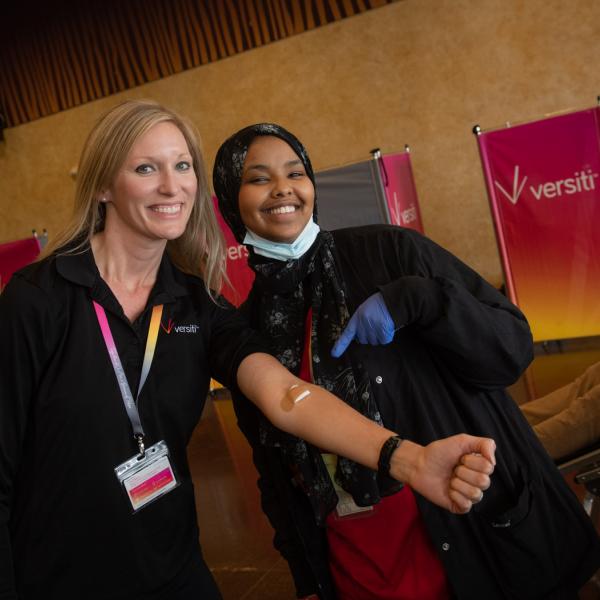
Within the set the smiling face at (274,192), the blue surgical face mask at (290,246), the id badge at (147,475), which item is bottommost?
the id badge at (147,475)

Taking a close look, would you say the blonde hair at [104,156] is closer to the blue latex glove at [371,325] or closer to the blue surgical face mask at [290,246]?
the blue surgical face mask at [290,246]

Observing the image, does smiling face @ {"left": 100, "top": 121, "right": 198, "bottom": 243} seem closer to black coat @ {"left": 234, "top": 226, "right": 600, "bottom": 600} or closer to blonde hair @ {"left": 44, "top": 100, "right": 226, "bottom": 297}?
blonde hair @ {"left": 44, "top": 100, "right": 226, "bottom": 297}

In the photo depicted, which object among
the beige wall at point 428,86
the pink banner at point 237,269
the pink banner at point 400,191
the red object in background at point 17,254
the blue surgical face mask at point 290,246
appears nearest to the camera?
the blue surgical face mask at point 290,246

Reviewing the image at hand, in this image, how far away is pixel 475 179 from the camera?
865 centimetres

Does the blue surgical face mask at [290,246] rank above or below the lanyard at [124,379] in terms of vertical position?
above

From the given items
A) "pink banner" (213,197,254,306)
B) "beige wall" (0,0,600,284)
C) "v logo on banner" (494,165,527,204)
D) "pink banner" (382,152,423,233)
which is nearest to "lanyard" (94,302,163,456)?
"pink banner" (382,152,423,233)

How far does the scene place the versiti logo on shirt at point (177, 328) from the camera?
1.91m

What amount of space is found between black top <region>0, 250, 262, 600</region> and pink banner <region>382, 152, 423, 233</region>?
4.79 metres

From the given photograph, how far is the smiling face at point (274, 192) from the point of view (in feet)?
6.86

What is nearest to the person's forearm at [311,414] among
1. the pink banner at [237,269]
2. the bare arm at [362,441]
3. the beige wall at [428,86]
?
the bare arm at [362,441]

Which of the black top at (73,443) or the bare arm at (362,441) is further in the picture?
the black top at (73,443)

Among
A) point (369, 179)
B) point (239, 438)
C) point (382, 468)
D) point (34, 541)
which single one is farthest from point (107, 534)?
point (369, 179)

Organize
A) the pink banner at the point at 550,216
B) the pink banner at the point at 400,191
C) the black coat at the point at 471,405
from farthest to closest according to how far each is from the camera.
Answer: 1. the pink banner at the point at 400,191
2. the pink banner at the point at 550,216
3. the black coat at the point at 471,405

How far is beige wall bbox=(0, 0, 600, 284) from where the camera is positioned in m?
8.05
